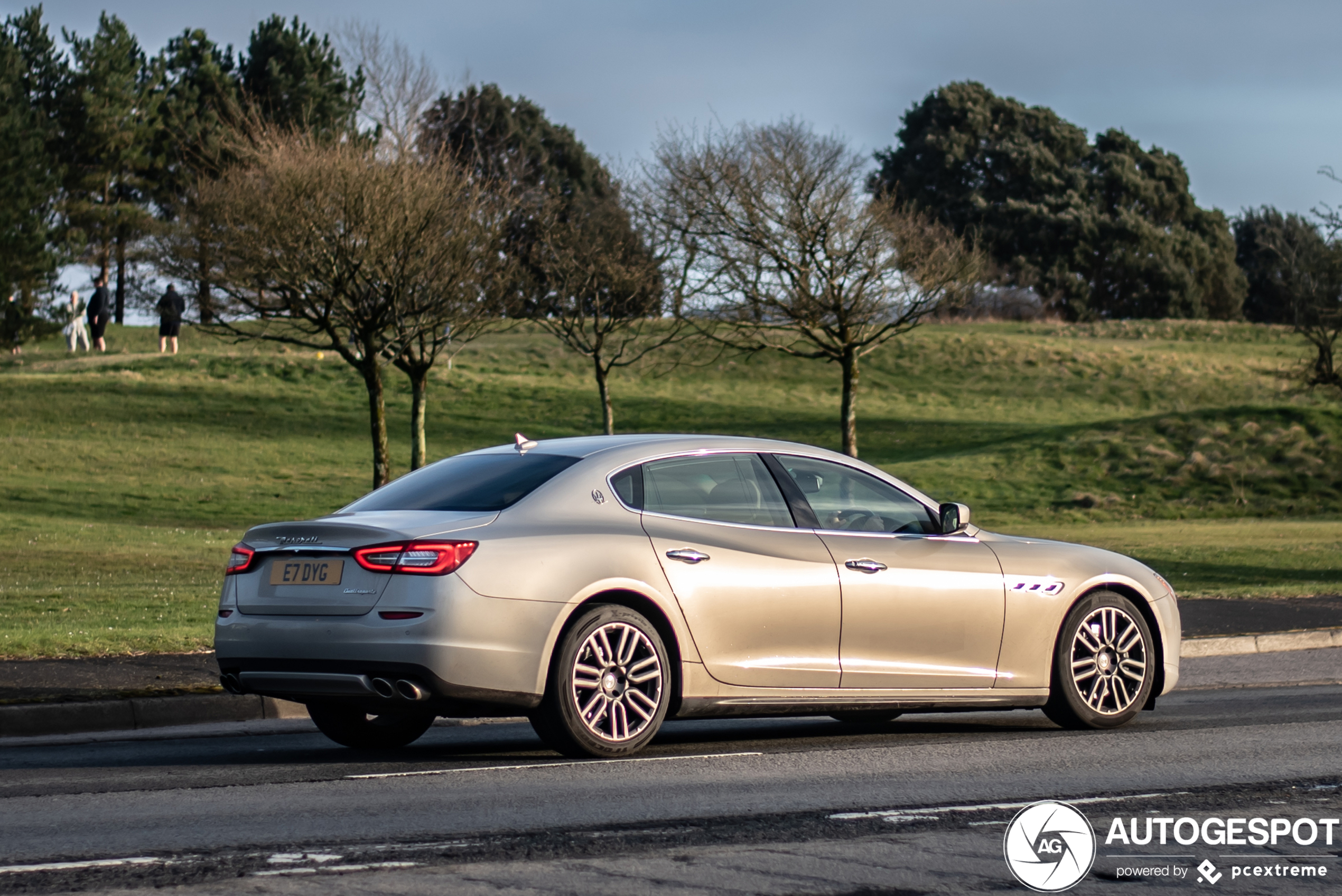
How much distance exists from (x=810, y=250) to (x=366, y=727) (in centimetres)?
2523

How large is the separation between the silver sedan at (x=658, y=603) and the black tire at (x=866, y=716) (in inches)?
1.9

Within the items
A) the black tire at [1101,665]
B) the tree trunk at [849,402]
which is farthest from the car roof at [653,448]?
the tree trunk at [849,402]

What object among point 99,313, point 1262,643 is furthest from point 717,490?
point 99,313

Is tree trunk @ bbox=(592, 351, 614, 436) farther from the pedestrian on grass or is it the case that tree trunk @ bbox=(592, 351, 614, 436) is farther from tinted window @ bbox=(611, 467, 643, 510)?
tinted window @ bbox=(611, 467, 643, 510)

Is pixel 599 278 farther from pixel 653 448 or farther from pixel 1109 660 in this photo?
pixel 653 448

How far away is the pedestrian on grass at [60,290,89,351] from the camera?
52781 mm

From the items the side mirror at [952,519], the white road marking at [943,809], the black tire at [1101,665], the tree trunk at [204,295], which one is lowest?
the white road marking at [943,809]

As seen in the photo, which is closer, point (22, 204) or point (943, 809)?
point (943, 809)

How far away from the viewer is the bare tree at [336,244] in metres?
26.0

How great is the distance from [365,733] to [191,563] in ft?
40.2

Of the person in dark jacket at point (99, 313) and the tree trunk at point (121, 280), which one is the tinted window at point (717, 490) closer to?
the person in dark jacket at point (99, 313)

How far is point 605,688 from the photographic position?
23.0 ft

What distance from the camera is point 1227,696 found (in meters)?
10.5

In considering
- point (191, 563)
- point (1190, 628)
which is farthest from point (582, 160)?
point (1190, 628)
